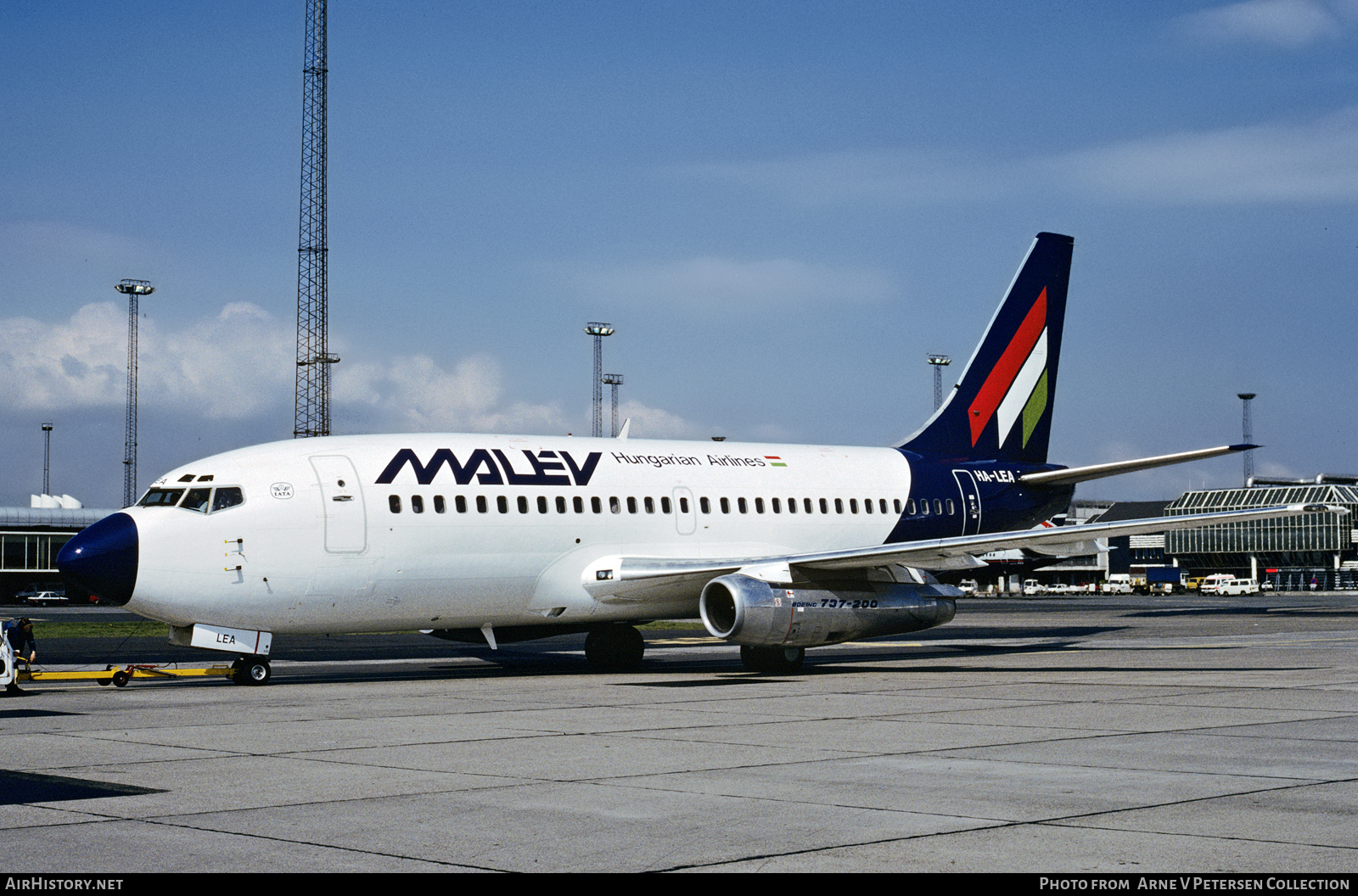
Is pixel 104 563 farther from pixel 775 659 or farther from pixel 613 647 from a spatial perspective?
pixel 775 659

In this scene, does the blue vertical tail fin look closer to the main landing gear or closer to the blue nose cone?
the main landing gear

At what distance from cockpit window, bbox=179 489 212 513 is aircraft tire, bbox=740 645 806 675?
9.23 metres

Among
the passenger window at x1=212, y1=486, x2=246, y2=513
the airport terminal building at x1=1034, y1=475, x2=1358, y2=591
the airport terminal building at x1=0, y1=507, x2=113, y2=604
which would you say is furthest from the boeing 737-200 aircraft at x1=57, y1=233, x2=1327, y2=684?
the airport terminal building at x1=1034, y1=475, x2=1358, y2=591

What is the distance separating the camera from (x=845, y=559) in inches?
899

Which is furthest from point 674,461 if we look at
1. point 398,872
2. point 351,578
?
point 398,872

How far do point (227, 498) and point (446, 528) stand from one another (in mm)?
3486

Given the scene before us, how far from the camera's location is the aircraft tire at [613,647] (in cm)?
2595

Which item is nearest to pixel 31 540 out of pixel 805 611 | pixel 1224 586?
pixel 1224 586

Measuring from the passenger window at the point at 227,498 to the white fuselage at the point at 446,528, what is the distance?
100 mm

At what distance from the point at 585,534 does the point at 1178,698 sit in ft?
33.9

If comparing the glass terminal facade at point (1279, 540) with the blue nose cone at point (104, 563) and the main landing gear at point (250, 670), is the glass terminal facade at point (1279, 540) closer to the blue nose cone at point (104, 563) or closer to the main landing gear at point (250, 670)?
the main landing gear at point (250, 670)

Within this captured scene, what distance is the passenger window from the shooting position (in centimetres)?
2098

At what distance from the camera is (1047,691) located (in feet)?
64.2

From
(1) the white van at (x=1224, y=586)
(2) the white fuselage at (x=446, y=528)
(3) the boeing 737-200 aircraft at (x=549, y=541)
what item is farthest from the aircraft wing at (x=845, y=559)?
(1) the white van at (x=1224, y=586)
